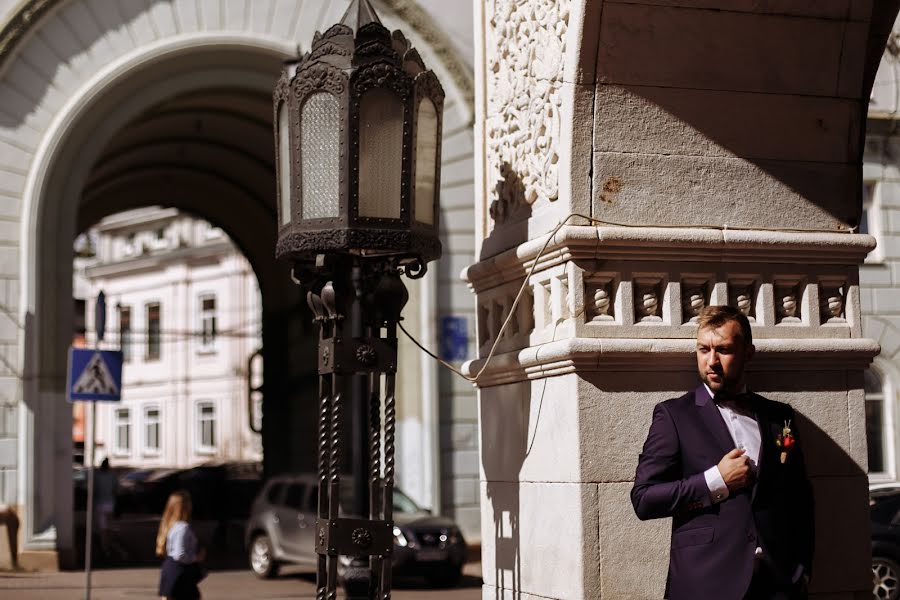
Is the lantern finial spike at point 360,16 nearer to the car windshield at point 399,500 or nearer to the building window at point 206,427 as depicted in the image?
the car windshield at point 399,500

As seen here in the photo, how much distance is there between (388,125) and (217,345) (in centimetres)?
4808

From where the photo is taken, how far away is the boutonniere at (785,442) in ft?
15.5

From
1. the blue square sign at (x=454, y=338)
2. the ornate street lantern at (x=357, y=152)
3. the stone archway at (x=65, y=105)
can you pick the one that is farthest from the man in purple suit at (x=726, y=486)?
the blue square sign at (x=454, y=338)

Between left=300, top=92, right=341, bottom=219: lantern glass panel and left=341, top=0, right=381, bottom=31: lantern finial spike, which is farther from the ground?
left=341, top=0, right=381, bottom=31: lantern finial spike

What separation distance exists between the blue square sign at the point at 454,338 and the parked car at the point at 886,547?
7.14m

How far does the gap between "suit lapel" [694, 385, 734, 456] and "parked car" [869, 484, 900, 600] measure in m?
10.7

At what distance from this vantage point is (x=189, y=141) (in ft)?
92.2

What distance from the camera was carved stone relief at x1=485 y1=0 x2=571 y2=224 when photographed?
568 cm

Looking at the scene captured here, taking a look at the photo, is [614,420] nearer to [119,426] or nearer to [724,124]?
[724,124]

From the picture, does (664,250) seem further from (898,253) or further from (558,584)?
(898,253)

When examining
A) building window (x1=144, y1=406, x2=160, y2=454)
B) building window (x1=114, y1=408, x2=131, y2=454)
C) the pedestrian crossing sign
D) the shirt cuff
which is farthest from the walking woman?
building window (x1=114, y1=408, x2=131, y2=454)

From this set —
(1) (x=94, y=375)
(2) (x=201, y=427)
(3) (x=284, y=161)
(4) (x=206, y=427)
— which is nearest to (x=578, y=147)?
(3) (x=284, y=161)

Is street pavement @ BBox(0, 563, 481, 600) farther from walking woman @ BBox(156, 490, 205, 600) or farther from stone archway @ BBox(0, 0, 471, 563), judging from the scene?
walking woman @ BBox(156, 490, 205, 600)

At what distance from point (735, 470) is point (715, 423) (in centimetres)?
21
